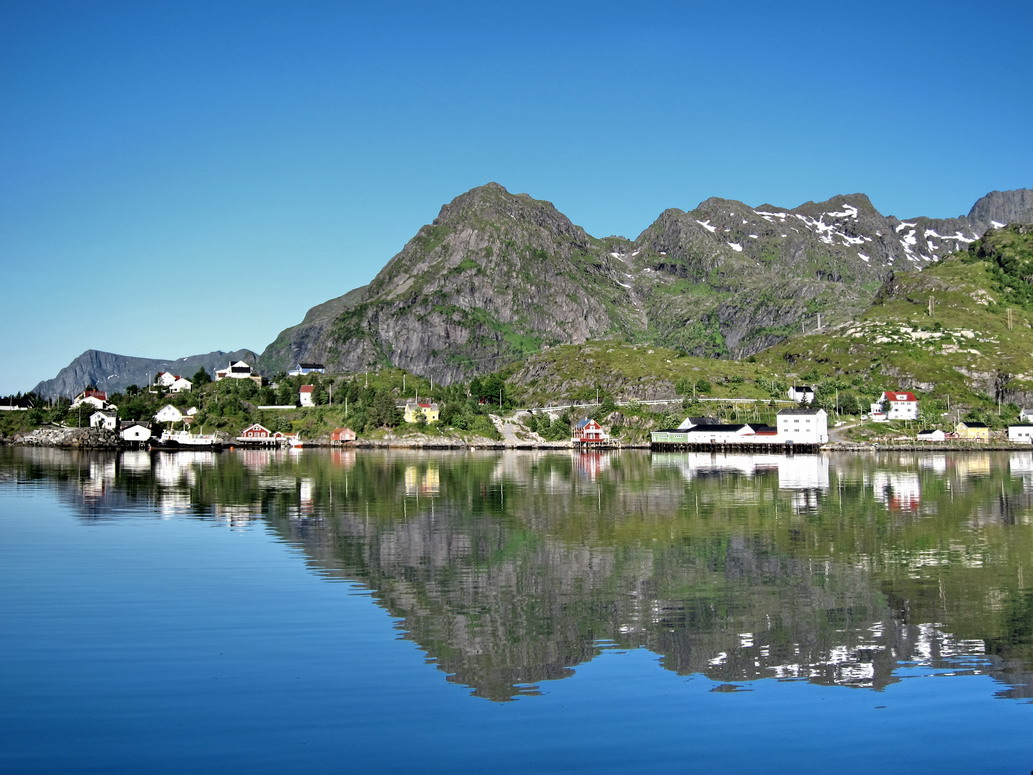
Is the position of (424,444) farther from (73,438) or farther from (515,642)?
(515,642)

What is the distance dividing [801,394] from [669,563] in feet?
538

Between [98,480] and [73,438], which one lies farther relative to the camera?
[73,438]

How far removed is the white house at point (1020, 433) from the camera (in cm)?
17012

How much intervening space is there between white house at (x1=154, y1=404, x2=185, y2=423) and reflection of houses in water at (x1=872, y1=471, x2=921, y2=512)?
129622 millimetres

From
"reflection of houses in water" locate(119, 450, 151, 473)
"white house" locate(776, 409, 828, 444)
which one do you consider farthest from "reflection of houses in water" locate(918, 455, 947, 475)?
"reflection of houses in water" locate(119, 450, 151, 473)

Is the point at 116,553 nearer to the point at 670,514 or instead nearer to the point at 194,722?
the point at 194,722

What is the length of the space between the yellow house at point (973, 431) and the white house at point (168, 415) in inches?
5726

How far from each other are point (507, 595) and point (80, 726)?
15.6m

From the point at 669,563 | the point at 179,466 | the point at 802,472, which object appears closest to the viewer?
the point at 669,563

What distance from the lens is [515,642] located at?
25.4 metres

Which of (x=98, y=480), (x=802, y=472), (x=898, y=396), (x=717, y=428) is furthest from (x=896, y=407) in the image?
(x=98, y=480)

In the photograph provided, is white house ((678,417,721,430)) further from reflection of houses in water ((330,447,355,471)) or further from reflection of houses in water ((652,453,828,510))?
reflection of houses in water ((330,447,355,471))

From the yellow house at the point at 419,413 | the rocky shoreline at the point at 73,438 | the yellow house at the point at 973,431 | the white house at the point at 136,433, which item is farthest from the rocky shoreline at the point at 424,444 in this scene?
the yellow house at the point at 419,413

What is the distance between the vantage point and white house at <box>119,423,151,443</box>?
167750mm
